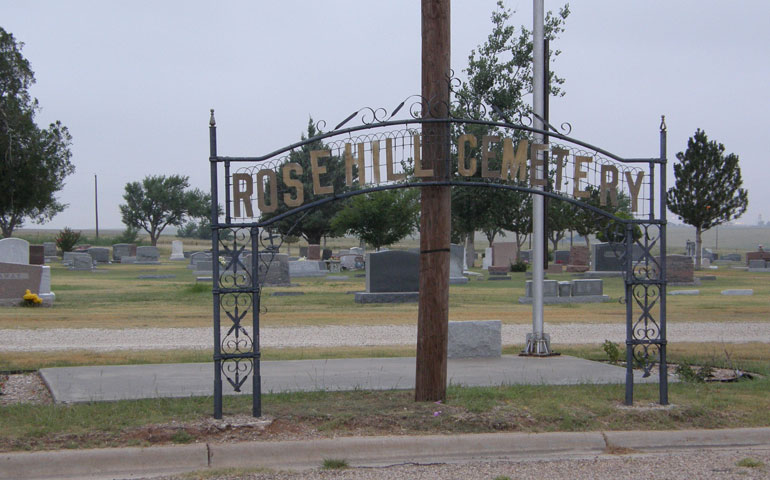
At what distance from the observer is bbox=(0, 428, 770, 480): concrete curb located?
240 inches

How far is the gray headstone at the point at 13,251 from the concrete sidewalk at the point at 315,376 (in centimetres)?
1374

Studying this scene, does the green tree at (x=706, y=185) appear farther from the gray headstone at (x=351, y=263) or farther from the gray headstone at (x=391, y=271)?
the gray headstone at (x=391, y=271)

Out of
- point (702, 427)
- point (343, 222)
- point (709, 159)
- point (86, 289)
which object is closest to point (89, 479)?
point (702, 427)

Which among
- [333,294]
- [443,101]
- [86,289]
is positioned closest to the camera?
[443,101]

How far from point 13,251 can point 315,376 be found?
15899mm

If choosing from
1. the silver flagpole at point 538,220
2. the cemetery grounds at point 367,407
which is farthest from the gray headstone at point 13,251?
the silver flagpole at point 538,220

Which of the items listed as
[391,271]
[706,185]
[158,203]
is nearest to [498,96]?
[391,271]

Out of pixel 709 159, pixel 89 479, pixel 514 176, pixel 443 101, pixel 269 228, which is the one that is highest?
pixel 709 159

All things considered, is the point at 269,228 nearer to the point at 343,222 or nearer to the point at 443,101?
the point at 443,101

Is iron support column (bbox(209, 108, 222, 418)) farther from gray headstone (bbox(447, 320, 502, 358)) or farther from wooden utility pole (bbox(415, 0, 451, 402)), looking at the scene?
gray headstone (bbox(447, 320, 502, 358))

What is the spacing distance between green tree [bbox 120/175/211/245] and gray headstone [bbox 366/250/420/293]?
6785 centimetres

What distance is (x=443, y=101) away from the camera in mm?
7863

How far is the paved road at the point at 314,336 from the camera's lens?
14.0 meters

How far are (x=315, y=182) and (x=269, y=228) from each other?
2.27 ft
